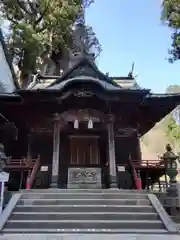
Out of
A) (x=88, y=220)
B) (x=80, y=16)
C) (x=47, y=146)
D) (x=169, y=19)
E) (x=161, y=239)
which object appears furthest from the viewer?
(x=80, y=16)

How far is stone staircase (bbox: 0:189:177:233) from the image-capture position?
5910 mm

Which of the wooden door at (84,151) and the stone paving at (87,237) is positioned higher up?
the wooden door at (84,151)

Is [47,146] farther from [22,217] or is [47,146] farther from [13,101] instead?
[22,217]

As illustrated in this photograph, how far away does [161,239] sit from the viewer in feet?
17.0

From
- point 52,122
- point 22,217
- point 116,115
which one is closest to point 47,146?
point 52,122

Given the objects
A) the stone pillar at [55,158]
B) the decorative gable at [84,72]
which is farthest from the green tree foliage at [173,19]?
the stone pillar at [55,158]

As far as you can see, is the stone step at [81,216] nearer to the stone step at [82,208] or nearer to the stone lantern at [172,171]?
the stone step at [82,208]

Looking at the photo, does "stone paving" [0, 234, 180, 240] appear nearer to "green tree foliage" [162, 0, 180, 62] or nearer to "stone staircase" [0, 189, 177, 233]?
"stone staircase" [0, 189, 177, 233]

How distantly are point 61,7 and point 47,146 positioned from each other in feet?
44.6

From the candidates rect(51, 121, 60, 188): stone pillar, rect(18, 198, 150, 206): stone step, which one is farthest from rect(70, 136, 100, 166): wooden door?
rect(18, 198, 150, 206): stone step

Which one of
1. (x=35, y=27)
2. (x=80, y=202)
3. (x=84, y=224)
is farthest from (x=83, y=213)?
(x=35, y=27)

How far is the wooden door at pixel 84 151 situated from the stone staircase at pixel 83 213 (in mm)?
2885

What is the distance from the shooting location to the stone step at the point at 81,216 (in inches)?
247

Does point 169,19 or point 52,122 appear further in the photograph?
point 169,19
